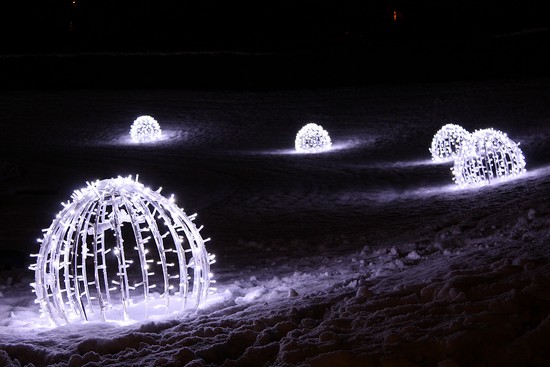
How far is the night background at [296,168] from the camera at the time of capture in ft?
14.0

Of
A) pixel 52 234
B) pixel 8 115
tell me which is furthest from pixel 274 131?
pixel 52 234

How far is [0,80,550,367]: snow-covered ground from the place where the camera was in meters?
4.02

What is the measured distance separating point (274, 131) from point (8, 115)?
31.2 ft

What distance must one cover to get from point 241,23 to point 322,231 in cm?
2494

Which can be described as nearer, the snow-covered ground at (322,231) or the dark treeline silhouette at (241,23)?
the snow-covered ground at (322,231)

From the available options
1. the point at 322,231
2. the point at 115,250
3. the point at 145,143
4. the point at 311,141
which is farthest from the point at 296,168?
the point at 115,250

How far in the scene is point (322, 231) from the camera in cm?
930

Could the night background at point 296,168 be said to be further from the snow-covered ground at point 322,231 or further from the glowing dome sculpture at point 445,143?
the glowing dome sculpture at point 445,143

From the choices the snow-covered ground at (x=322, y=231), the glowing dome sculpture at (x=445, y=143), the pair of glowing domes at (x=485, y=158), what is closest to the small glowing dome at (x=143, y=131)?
the snow-covered ground at (x=322, y=231)

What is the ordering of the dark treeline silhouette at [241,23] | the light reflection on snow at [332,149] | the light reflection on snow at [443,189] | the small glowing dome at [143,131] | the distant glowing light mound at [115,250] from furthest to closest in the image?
the dark treeline silhouette at [241,23], the small glowing dome at [143,131], the light reflection on snow at [332,149], the light reflection on snow at [443,189], the distant glowing light mound at [115,250]

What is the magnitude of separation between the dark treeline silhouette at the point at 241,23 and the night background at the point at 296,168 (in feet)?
0.32

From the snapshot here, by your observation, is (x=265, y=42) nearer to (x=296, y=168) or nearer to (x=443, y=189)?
(x=296, y=168)

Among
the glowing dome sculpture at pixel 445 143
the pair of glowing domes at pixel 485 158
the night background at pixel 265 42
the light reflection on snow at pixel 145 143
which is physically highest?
the night background at pixel 265 42

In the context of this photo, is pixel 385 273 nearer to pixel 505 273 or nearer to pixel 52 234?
pixel 505 273
